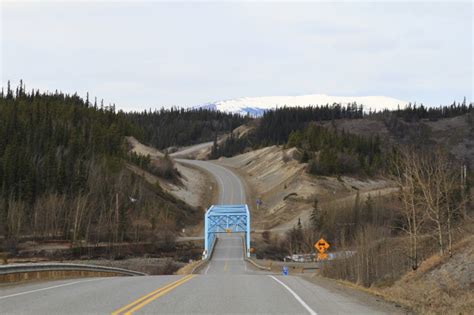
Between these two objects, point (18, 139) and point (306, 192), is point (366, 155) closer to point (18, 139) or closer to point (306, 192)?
point (306, 192)

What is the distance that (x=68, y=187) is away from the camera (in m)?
98.7

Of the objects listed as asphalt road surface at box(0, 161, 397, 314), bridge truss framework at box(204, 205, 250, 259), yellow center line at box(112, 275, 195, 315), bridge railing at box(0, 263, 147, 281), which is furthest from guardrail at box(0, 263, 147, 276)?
bridge truss framework at box(204, 205, 250, 259)

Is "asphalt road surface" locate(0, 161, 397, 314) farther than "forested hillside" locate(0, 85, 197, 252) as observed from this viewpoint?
No

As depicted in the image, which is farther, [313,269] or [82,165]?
[82,165]

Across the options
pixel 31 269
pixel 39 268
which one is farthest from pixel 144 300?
pixel 39 268

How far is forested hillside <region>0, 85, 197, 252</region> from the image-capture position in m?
87.1

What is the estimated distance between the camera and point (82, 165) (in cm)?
10506

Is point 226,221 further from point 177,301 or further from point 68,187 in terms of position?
point 177,301

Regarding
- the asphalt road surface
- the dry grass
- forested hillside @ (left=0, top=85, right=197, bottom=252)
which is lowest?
the dry grass

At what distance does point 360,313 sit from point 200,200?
121201 mm

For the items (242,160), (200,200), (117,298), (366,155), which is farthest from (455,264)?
(242,160)

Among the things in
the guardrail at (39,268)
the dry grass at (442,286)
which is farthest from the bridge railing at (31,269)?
the dry grass at (442,286)

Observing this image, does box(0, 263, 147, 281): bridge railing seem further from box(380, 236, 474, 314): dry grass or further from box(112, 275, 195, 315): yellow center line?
box(380, 236, 474, 314): dry grass

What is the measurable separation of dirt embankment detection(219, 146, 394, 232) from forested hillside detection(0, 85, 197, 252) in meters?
16.8
